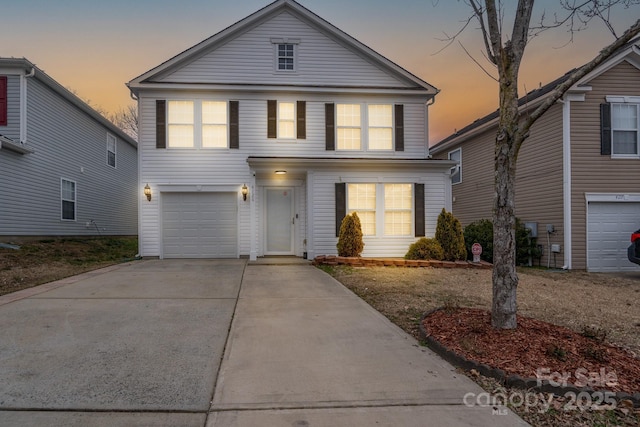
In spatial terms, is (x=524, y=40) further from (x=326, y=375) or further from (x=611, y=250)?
(x=611, y=250)

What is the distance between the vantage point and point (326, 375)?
2947 mm

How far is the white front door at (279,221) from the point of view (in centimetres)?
1132

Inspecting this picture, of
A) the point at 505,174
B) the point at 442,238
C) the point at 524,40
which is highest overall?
the point at 524,40

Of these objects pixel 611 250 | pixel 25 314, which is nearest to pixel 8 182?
pixel 25 314

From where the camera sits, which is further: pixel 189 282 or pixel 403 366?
pixel 189 282

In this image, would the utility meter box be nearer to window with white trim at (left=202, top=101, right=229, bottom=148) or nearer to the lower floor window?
the lower floor window

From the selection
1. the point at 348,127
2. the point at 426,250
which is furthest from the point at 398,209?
the point at 348,127

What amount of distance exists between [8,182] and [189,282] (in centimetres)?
854

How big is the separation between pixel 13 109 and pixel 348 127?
1095 cm

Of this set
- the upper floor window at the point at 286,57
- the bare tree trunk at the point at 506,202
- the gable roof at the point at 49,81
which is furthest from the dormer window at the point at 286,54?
the bare tree trunk at the point at 506,202

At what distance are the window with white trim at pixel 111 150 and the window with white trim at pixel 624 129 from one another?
20.1m

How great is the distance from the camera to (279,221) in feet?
37.2

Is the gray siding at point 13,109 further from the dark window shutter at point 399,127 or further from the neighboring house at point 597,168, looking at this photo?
the neighboring house at point 597,168

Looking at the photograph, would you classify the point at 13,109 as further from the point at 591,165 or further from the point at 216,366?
the point at 591,165
